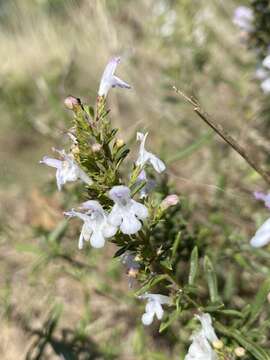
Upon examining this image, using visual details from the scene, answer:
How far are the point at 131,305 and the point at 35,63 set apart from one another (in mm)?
5355

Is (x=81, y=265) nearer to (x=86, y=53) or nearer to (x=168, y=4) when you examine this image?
(x=168, y=4)

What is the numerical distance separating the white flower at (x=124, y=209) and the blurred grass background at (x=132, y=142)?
287mm

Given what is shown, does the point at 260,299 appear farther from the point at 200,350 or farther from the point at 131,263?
the point at 131,263

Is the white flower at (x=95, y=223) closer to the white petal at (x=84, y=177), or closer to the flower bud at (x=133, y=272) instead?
the white petal at (x=84, y=177)

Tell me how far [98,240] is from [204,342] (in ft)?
1.37

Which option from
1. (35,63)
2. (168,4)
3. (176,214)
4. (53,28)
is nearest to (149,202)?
(176,214)

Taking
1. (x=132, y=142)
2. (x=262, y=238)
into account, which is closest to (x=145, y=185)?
(x=262, y=238)

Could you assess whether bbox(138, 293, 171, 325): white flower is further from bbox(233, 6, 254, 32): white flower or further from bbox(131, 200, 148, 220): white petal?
bbox(233, 6, 254, 32): white flower

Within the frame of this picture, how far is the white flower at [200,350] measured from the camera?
130 cm

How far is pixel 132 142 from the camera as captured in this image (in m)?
2.22

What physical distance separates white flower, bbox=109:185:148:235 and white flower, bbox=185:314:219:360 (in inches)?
14.4

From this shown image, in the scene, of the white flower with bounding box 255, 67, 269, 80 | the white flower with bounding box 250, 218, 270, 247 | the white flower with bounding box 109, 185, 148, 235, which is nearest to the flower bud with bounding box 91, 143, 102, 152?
the white flower with bounding box 109, 185, 148, 235

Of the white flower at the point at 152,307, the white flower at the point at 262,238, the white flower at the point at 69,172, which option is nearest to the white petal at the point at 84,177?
the white flower at the point at 69,172

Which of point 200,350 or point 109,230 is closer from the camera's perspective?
point 109,230
